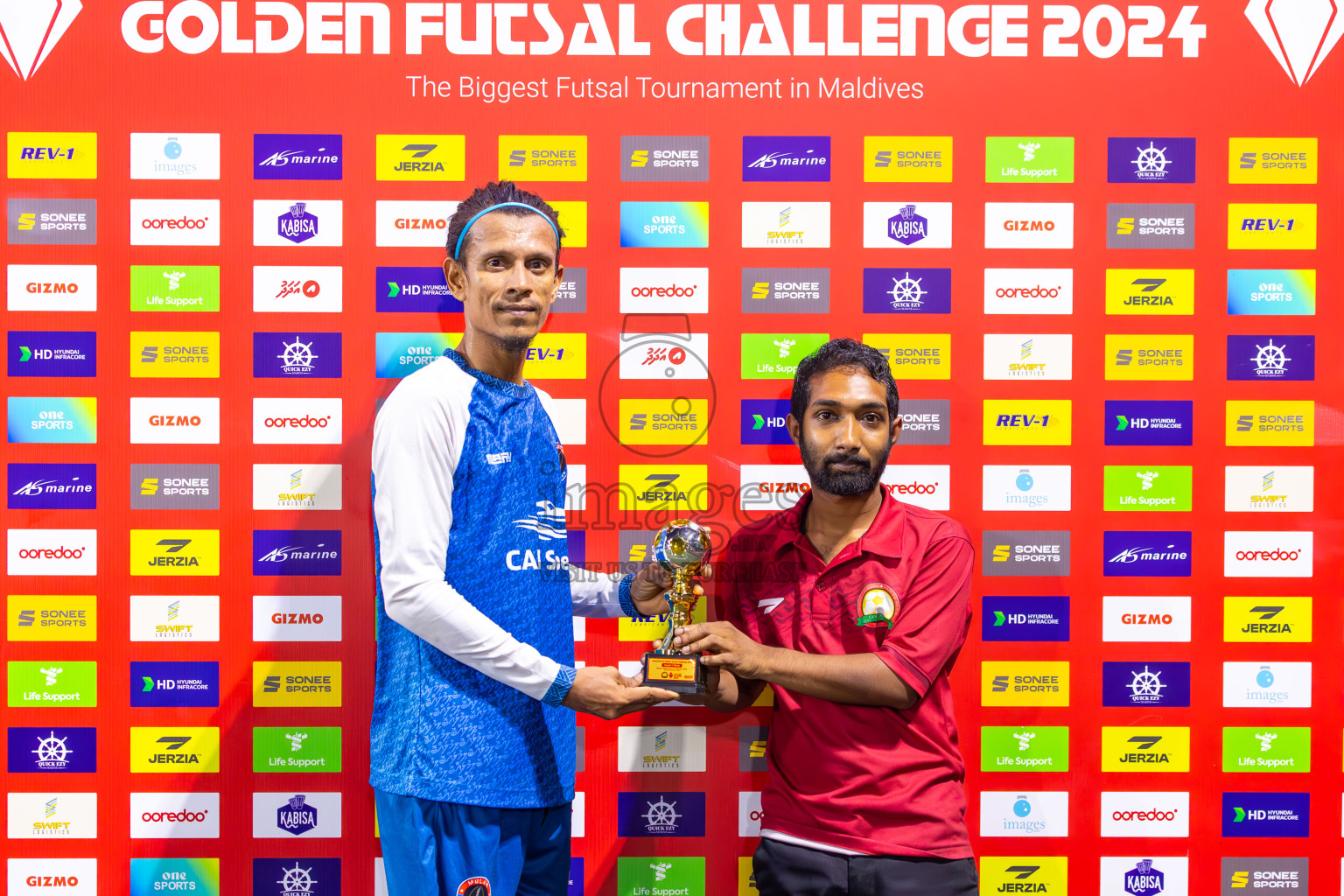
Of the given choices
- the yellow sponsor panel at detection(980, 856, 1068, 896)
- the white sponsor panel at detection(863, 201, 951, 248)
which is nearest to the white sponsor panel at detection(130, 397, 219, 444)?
the white sponsor panel at detection(863, 201, 951, 248)

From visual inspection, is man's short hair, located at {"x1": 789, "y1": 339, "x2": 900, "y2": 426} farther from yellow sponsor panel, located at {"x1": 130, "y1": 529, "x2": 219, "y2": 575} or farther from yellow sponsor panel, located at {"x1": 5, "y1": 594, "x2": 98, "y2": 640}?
yellow sponsor panel, located at {"x1": 5, "y1": 594, "x2": 98, "y2": 640}

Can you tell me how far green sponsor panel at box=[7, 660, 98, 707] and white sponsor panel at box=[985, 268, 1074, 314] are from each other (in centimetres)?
324

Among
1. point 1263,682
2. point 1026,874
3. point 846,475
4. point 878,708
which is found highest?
point 846,475

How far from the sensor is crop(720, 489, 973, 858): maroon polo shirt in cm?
211

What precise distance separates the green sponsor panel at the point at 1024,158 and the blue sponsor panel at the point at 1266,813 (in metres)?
2.22

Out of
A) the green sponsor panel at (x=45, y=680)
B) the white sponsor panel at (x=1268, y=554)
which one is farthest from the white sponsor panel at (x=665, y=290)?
the green sponsor panel at (x=45, y=680)

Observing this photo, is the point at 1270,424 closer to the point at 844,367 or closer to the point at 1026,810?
the point at 1026,810

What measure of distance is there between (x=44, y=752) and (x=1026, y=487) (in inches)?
133

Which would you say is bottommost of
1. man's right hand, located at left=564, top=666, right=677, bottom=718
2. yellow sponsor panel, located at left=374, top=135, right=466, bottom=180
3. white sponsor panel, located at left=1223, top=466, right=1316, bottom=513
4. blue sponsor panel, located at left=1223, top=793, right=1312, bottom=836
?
blue sponsor panel, located at left=1223, top=793, right=1312, bottom=836

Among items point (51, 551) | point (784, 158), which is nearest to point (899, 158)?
point (784, 158)

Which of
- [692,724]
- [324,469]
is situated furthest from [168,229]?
[692,724]

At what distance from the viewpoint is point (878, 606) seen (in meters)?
2.14

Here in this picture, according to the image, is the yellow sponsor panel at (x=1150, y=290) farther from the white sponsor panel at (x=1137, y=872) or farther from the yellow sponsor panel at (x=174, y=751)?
the yellow sponsor panel at (x=174, y=751)

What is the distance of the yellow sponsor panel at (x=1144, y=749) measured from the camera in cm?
275
